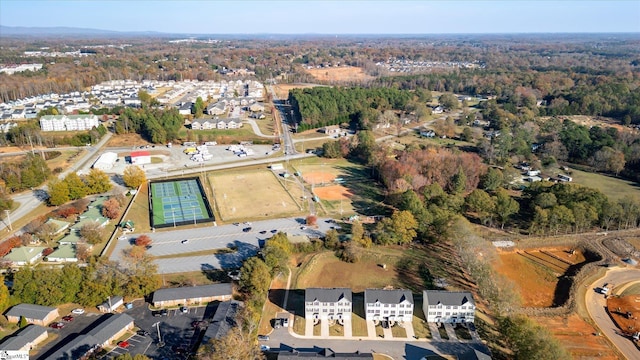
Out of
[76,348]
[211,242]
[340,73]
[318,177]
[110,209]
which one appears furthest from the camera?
[340,73]

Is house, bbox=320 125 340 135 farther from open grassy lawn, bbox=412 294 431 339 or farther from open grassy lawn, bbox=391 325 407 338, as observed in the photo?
open grassy lawn, bbox=391 325 407 338

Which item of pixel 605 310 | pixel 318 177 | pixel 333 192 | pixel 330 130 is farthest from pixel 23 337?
pixel 330 130

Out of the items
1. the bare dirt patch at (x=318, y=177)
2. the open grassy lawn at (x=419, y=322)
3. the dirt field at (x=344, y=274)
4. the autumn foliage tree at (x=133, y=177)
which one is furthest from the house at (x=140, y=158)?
the open grassy lawn at (x=419, y=322)

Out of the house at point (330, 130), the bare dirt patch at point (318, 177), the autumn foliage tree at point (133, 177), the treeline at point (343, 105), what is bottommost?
the bare dirt patch at point (318, 177)

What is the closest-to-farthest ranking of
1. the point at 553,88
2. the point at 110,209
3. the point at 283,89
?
the point at 110,209 → the point at 553,88 → the point at 283,89

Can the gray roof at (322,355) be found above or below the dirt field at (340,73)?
below

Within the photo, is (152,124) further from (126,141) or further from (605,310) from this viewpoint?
(605,310)

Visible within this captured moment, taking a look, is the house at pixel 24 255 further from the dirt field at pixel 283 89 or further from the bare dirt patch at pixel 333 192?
the dirt field at pixel 283 89
